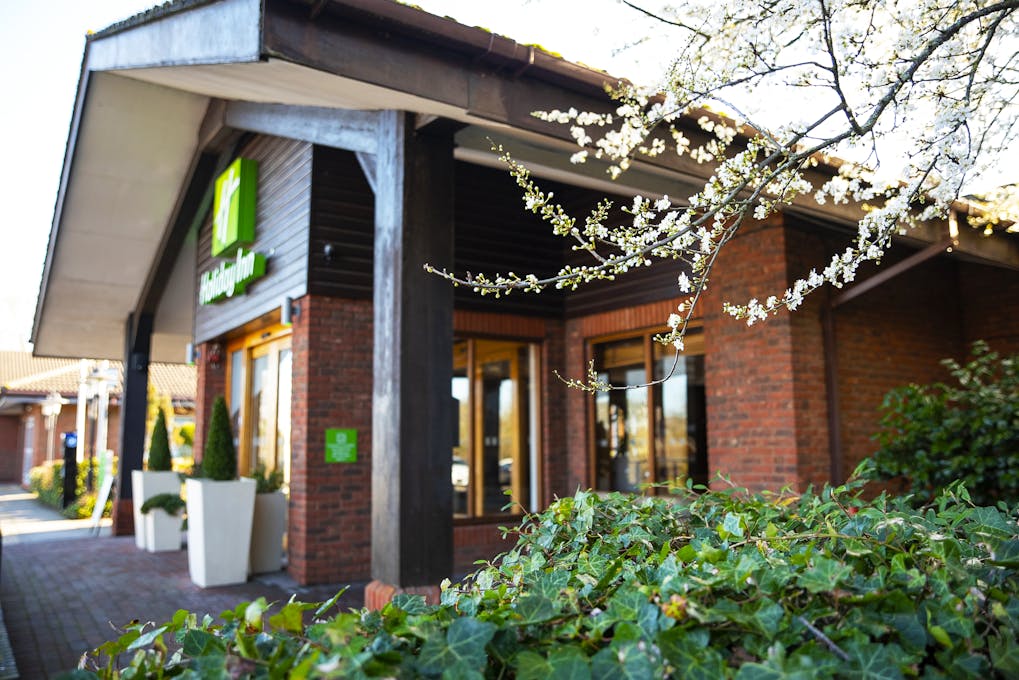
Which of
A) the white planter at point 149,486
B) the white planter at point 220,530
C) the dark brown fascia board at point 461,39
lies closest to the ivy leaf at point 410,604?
the dark brown fascia board at point 461,39

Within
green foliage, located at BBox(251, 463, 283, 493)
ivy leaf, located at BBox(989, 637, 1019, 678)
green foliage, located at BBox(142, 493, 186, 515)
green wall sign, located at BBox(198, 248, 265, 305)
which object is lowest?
green foliage, located at BBox(142, 493, 186, 515)

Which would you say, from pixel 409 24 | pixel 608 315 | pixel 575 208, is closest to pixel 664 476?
pixel 608 315

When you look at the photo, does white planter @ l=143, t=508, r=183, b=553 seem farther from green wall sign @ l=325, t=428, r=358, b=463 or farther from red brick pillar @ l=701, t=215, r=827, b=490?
red brick pillar @ l=701, t=215, r=827, b=490

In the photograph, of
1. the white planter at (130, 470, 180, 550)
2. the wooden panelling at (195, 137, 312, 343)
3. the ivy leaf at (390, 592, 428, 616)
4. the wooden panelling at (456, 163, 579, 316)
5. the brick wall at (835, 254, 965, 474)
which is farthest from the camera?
the white planter at (130, 470, 180, 550)

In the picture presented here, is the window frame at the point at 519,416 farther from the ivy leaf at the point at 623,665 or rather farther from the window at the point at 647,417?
the ivy leaf at the point at 623,665

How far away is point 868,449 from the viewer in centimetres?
683

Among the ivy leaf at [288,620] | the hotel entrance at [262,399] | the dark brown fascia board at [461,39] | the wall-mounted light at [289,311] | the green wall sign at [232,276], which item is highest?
the dark brown fascia board at [461,39]

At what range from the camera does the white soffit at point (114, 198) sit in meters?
7.86

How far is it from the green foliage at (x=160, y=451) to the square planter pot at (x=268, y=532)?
9.62ft

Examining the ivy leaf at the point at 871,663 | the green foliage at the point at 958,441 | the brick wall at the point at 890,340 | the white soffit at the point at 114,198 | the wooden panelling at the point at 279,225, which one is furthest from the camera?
the white soffit at the point at 114,198

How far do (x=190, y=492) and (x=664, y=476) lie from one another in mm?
4466

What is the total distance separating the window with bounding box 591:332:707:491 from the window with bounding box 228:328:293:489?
329 cm

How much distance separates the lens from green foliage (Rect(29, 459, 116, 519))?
581 inches

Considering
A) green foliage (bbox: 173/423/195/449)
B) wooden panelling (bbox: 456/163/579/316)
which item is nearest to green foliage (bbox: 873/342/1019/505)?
wooden panelling (bbox: 456/163/579/316)
